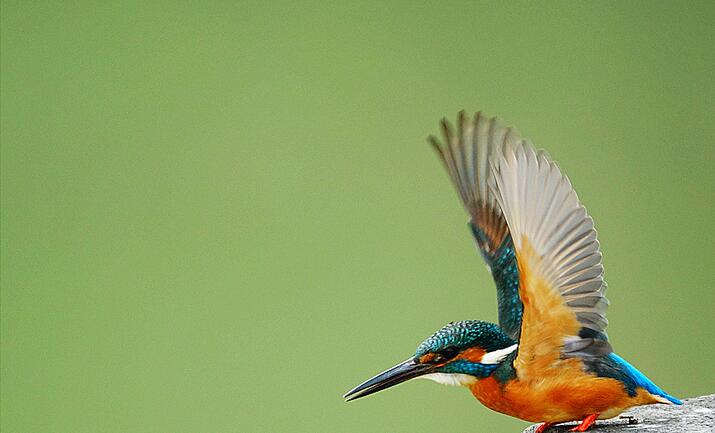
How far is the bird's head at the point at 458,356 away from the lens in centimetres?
100

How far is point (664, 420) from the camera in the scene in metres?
1.13

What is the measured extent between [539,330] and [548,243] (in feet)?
0.29

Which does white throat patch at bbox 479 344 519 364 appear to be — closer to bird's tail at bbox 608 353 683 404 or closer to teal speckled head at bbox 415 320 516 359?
teal speckled head at bbox 415 320 516 359

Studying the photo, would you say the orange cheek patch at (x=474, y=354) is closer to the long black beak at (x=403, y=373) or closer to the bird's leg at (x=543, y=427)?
the long black beak at (x=403, y=373)

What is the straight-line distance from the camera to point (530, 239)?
0.95 metres

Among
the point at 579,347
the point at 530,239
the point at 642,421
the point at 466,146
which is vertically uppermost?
the point at 466,146

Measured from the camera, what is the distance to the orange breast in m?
0.99

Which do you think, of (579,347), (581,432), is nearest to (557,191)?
(579,347)

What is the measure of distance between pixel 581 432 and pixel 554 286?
20cm

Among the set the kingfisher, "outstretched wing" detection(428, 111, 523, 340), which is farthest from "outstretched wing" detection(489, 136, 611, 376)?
"outstretched wing" detection(428, 111, 523, 340)

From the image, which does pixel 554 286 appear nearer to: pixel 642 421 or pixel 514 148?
pixel 514 148

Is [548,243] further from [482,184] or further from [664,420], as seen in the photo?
[664,420]

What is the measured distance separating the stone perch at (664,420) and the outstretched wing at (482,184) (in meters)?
0.18

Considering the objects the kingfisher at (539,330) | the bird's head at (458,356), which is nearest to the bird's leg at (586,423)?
the kingfisher at (539,330)
